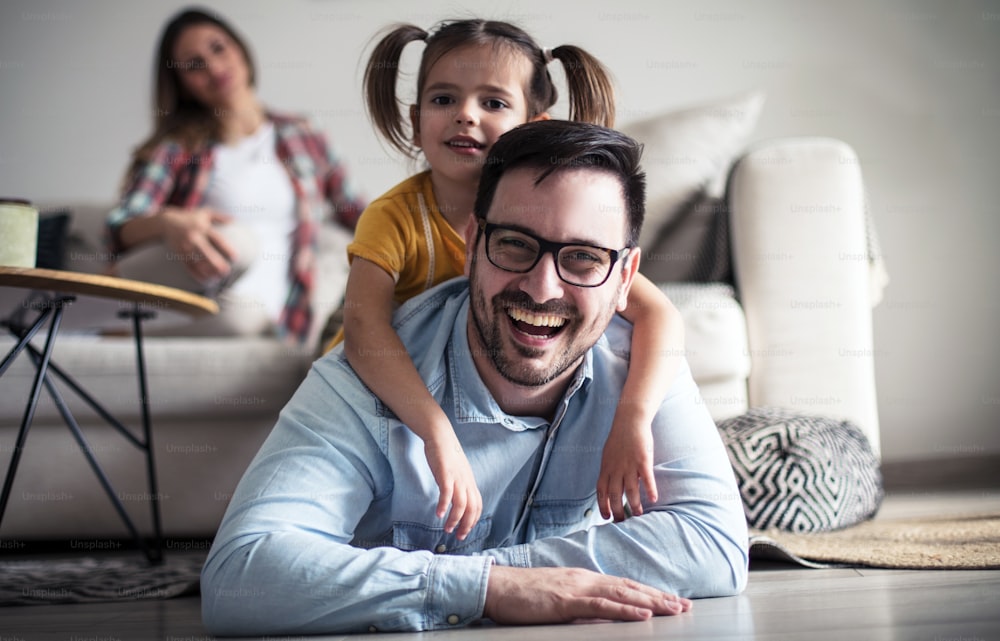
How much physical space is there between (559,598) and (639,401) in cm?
30

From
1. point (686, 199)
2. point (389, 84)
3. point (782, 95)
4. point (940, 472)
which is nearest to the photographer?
point (389, 84)

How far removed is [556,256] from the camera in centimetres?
121

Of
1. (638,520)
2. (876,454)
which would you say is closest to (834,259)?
(876,454)

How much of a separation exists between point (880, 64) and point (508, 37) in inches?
94.8

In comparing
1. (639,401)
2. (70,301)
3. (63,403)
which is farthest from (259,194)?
(639,401)

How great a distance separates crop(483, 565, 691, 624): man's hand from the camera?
3.48 feet

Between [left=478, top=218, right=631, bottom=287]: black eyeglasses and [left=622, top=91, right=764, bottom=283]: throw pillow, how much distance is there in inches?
43.5

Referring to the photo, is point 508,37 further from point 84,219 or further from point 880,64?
point 880,64

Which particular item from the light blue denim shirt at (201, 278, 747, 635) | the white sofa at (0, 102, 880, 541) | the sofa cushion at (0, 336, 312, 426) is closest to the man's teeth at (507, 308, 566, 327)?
the light blue denim shirt at (201, 278, 747, 635)

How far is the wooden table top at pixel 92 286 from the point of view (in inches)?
56.3

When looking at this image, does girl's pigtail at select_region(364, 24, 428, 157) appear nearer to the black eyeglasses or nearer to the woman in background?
the black eyeglasses

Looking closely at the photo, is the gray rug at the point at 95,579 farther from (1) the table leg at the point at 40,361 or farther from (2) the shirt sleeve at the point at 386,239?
(2) the shirt sleeve at the point at 386,239

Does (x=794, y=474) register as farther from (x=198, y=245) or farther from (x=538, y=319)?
(x=198, y=245)

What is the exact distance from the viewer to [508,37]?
1.57 m
